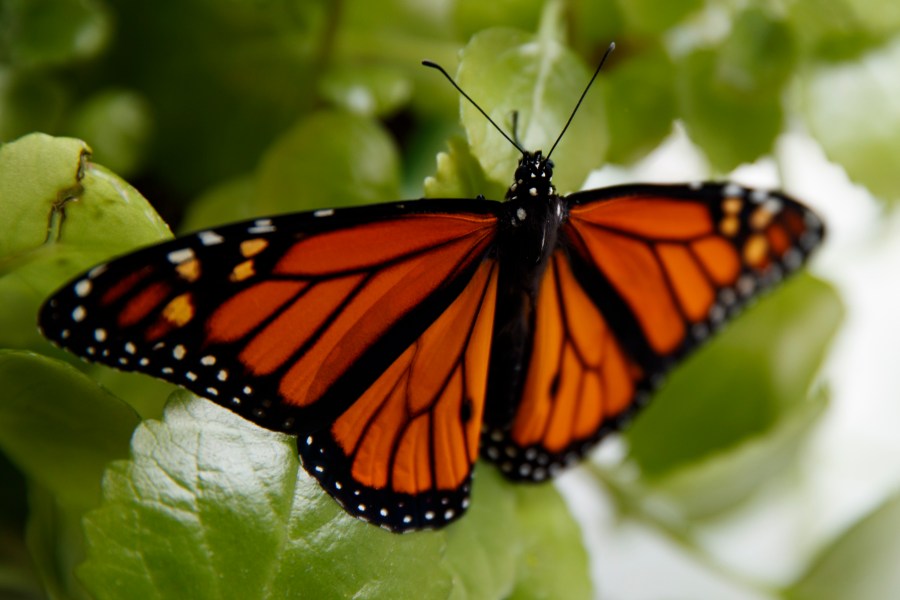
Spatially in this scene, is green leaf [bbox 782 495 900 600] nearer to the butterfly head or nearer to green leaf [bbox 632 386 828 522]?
green leaf [bbox 632 386 828 522]

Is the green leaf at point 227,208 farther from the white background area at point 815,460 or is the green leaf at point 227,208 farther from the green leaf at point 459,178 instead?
the white background area at point 815,460

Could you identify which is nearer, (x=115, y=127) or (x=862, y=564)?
(x=115, y=127)

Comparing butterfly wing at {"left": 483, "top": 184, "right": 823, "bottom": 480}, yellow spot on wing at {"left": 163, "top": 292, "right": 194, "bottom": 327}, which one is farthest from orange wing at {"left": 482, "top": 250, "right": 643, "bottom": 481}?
yellow spot on wing at {"left": 163, "top": 292, "right": 194, "bottom": 327}

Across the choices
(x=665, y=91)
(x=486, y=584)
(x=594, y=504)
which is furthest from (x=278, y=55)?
(x=594, y=504)

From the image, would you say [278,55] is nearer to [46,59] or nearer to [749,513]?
[46,59]

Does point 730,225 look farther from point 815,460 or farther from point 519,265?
point 815,460

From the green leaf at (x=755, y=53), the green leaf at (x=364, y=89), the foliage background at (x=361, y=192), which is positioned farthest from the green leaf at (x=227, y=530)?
the green leaf at (x=755, y=53)

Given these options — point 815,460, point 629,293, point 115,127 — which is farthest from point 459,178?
point 815,460
